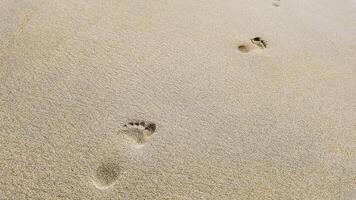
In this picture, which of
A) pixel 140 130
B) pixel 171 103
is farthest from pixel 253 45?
pixel 140 130

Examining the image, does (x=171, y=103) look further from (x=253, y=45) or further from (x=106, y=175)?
(x=253, y=45)

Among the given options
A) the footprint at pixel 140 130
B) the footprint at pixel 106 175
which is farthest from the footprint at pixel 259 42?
the footprint at pixel 106 175

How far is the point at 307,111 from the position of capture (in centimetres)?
195

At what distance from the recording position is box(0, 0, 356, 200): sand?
5.01 feet

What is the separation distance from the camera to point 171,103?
1861 mm

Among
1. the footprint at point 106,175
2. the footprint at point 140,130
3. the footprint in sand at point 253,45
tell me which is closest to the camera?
the footprint at point 106,175

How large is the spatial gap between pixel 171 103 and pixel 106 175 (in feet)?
1.70

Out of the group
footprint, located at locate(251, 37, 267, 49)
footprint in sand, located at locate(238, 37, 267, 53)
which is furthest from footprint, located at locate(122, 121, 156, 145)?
footprint, located at locate(251, 37, 267, 49)

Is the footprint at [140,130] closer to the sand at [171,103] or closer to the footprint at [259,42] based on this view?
the sand at [171,103]

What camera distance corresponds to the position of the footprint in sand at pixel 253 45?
229cm

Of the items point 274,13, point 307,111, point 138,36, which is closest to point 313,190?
point 307,111

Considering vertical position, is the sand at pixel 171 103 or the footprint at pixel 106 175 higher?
the sand at pixel 171 103

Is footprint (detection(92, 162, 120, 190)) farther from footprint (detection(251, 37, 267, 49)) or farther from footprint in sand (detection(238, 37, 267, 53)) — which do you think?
footprint (detection(251, 37, 267, 49))

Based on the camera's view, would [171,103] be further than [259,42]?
No
